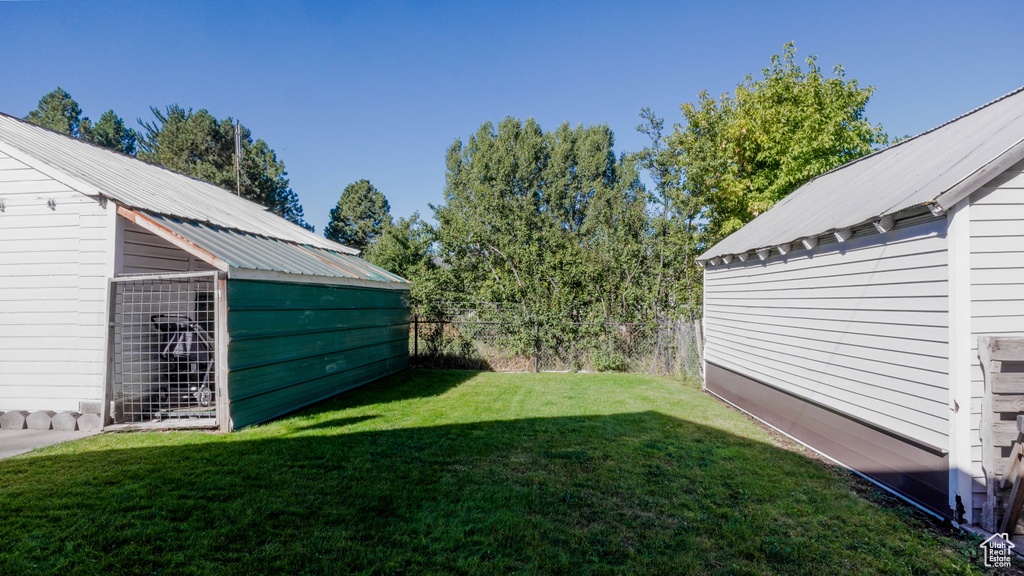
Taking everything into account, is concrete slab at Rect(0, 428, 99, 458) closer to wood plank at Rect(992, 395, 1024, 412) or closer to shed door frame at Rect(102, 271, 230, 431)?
shed door frame at Rect(102, 271, 230, 431)

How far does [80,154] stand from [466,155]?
905 inches

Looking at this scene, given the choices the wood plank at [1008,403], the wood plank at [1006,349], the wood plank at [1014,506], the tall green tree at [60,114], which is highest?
the tall green tree at [60,114]

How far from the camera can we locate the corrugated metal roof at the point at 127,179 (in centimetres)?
593

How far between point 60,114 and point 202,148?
13937mm

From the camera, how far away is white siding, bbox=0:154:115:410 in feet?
19.1

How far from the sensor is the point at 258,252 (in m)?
7.05

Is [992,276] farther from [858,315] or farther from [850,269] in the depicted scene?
[850,269]

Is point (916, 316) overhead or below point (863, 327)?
overhead

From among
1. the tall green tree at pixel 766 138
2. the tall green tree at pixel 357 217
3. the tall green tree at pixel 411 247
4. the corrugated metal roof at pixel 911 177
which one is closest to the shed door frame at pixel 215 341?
the corrugated metal roof at pixel 911 177

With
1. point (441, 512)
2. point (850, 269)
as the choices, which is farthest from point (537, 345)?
point (441, 512)

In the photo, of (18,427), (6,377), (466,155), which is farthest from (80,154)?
(466,155)

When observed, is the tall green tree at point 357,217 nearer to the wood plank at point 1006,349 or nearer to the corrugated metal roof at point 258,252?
the corrugated metal roof at point 258,252

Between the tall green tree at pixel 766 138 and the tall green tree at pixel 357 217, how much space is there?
24.3 metres

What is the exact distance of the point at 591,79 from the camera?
15680 mm
